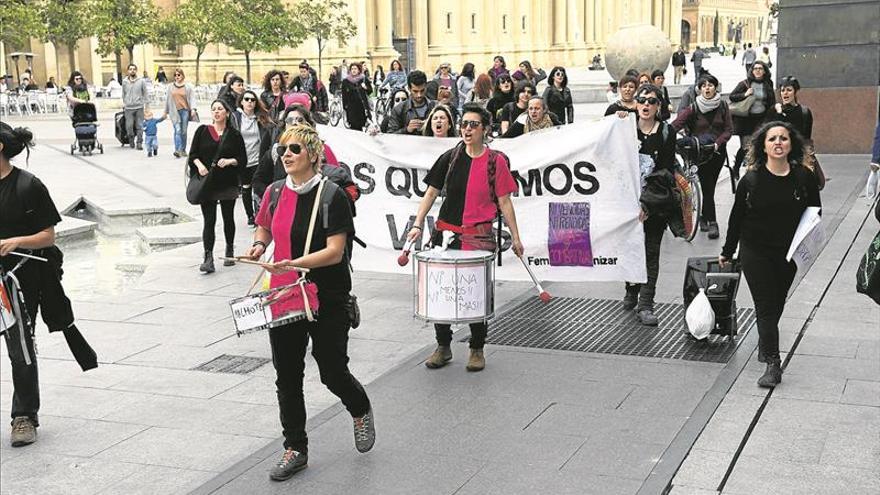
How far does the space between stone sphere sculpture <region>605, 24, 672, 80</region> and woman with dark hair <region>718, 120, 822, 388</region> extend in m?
26.0

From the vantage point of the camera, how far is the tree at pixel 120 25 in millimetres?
43562

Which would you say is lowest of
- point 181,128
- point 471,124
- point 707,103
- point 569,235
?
point 569,235

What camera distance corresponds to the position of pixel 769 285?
7.54m

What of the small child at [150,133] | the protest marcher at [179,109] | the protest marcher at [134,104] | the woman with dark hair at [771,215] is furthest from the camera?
the protest marcher at [134,104]

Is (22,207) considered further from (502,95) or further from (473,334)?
(502,95)

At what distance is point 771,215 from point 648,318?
2.04 metres

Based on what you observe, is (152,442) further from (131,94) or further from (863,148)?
(131,94)

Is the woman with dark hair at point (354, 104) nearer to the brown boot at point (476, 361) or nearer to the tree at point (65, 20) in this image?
→ the brown boot at point (476, 361)

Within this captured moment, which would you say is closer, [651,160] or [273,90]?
[651,160]

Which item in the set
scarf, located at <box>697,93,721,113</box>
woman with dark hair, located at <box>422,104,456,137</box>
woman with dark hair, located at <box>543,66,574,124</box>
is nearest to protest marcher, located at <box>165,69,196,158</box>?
woman with dark hair, located at <box>543,66,574,124</box>

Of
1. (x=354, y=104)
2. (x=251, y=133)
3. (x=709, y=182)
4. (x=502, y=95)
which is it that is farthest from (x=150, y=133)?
(x=709, y=182)

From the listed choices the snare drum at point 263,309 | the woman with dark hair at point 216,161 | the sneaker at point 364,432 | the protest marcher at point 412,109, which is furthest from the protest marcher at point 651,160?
the woman with dark hair at point 216,161

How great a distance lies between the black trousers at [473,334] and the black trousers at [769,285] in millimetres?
1864

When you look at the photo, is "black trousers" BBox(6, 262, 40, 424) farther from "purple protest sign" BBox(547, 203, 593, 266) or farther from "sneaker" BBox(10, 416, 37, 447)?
"purple protest sign" BBox(547, 203, 593, 266)
